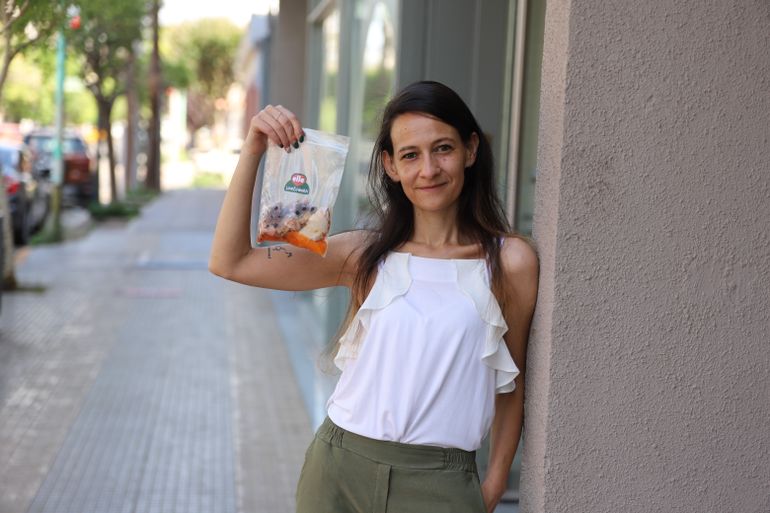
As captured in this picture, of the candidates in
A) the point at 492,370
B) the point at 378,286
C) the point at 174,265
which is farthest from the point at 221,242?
the point at 174,265

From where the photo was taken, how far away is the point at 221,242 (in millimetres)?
2553

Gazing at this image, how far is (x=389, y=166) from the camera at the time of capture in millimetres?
2562

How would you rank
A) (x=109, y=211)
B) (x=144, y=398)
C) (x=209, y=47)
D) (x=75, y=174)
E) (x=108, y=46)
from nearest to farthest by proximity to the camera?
(x=144, y=398) → (x=108, y=46) → (x=109, y=211) → (x=75, y=174) → (x=209, y=47)

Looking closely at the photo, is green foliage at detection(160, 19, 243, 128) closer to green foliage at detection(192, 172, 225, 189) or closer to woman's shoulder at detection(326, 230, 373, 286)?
green foliage at detection(192, 172, 225, 189)

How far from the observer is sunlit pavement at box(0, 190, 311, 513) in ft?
18.2

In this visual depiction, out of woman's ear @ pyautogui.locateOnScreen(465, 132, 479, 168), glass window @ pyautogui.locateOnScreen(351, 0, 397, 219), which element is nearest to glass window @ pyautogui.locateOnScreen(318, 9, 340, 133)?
glass window @ pyautogui.locateOnScreen(351, 0, 397, 219)

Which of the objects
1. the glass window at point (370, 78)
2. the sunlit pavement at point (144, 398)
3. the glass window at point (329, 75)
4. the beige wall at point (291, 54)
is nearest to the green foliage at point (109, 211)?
the sunlit pavement at point (144, 398)

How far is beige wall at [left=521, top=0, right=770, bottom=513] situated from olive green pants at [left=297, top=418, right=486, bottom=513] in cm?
20

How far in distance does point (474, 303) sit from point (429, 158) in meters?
0.34

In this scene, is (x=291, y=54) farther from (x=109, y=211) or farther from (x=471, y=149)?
(x=471, y=149)

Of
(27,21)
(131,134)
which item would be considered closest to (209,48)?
(131,134)

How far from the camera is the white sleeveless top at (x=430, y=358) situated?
2344mm

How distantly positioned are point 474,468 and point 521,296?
0.41 metres

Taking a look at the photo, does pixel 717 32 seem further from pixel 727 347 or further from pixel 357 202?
pixel 357 202
